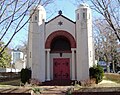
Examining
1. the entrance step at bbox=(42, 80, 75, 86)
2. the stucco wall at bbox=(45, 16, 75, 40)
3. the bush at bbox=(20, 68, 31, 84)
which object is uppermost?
the stucco wall at bbox=(45, 16, 75, 40)

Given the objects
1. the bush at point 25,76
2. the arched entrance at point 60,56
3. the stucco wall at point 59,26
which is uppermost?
the stucco wall at point 59,26

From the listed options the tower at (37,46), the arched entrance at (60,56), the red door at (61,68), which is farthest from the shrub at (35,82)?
the red door at (61,68)

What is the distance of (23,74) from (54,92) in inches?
374

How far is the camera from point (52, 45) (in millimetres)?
32875

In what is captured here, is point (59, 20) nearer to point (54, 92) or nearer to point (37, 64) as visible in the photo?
point (37, 64)

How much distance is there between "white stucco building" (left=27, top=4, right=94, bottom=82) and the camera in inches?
1212

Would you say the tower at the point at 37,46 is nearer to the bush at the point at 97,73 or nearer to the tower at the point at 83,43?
the tower at the point at 83,43

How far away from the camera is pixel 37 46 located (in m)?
31.2

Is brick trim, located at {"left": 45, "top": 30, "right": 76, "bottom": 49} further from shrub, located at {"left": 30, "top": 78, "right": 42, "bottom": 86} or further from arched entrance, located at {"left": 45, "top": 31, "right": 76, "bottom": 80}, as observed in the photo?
shrub, located at {"left": 30, "top": 78, "right": 42, "bottom": 86}

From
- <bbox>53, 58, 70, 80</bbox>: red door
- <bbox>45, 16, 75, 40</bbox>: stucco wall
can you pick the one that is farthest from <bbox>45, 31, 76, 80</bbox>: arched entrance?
<bbox>45, 16, 75, 40</bbox>: stucco wall

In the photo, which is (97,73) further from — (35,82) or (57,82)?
(35,82)

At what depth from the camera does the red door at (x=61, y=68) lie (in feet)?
105

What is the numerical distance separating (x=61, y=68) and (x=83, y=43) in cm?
405

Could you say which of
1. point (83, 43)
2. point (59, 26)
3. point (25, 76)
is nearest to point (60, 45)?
point (59, 26)
